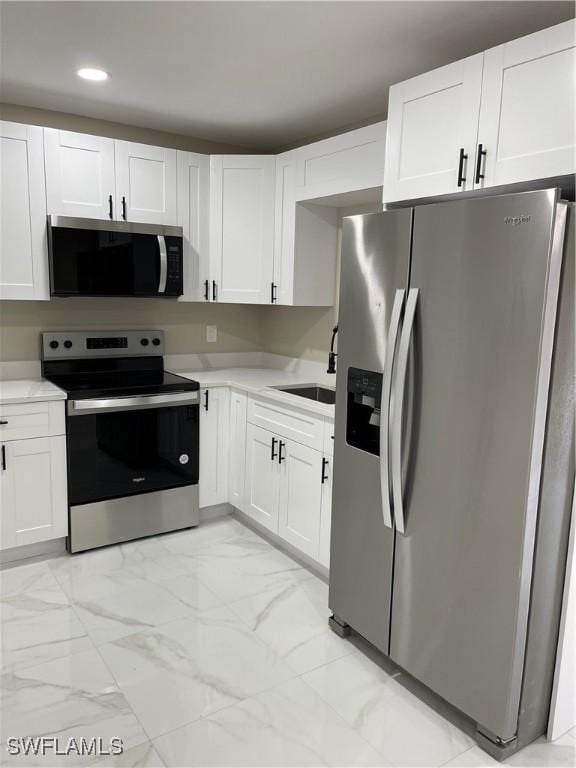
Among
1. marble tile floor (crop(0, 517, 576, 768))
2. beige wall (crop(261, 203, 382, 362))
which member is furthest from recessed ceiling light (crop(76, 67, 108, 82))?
marble tile floor (crop(0, 517, 576, 768))

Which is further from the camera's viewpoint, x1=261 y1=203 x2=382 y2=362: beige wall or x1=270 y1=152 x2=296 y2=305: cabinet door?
x1=261 y1=203 x2=382 y2=362: beige wall

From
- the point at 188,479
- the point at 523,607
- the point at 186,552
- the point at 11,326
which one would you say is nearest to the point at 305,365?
the point at 188,479

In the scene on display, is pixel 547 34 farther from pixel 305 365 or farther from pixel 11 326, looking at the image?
A: pixel 11 326

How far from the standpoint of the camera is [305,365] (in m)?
3.91

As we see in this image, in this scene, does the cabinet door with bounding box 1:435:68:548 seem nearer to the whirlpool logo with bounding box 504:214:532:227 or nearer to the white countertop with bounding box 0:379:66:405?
the white countertop with bounding box 0:379:66:405

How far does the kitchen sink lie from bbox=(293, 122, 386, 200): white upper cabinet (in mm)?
1103

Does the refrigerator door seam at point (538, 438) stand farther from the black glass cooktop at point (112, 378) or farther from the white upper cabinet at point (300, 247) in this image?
the black glass cooktop at point (112, 378)

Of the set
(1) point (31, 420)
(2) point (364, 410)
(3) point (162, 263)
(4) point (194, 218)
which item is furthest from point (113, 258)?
(2) point (364, 410)

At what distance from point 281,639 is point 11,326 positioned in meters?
2.33

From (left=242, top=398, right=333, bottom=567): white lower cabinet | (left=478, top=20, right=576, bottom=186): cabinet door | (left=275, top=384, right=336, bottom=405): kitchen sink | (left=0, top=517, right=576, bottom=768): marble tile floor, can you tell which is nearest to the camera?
(left=478, top=20, right=576, bottom=186): cabinet door

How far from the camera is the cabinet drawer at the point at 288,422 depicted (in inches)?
112

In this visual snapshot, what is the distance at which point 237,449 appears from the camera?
11.8ft

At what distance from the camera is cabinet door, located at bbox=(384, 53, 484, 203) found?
204cm

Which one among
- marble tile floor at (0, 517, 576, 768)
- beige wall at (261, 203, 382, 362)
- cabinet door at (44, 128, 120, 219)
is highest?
cabinet door at (44, 128, 120, 219)
